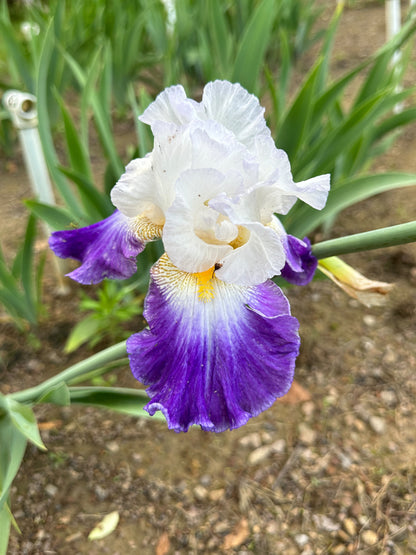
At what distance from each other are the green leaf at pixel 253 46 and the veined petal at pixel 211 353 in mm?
833

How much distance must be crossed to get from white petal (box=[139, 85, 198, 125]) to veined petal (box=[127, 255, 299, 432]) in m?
0.21

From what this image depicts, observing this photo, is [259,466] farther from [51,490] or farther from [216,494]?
[51,490]

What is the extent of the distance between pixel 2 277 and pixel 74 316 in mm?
398

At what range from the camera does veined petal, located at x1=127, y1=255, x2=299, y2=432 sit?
61 cm

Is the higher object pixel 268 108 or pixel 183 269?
pixel 183 269

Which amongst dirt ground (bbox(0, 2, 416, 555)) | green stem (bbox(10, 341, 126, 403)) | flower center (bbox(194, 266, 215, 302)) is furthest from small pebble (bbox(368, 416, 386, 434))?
flower center (bbox(194, 266, 215, 302))

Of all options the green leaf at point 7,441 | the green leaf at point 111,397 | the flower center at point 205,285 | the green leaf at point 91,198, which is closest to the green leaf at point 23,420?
the green leaf at point 7,441

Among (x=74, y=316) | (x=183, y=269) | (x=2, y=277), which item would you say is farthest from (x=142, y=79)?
(x=183, y=269)

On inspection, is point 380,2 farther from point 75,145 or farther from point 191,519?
point 191,519

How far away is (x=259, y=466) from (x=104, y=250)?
77cm

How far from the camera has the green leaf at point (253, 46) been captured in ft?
4.16

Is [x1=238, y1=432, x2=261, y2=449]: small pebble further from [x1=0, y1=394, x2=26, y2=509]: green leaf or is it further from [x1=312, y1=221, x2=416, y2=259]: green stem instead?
[x1=312, y1=221, x2=416, y2=259]: green stem

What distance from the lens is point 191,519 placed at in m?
1.14

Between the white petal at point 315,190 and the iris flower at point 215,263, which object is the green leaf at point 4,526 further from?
the white petal at point 315,190
